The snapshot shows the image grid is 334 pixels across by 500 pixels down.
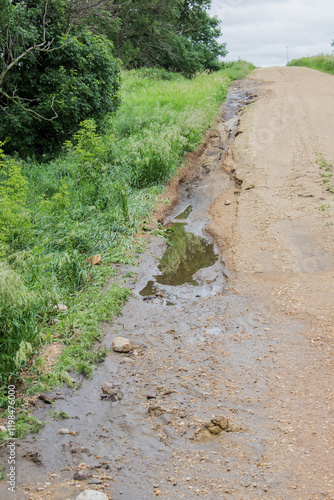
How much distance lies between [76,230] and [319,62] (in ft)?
81.6

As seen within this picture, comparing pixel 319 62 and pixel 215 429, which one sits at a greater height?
pixel 319 62

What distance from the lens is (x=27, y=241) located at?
6242 mm

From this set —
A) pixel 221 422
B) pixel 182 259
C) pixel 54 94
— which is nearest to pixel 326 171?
pixel 182 259

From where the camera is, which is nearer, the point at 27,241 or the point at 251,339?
the point at 251,339

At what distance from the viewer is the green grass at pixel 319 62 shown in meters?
24.9

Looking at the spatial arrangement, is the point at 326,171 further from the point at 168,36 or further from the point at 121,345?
the point at 168,36

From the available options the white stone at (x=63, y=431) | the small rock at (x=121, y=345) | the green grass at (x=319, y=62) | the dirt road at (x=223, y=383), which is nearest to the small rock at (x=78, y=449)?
the dirt road at (x=223, y=383)

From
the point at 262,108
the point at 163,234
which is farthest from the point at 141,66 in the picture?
the point at 163,234

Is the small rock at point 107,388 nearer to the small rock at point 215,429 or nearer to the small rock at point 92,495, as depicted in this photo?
the small rock at point 215,429

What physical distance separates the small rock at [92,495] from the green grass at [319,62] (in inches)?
1008

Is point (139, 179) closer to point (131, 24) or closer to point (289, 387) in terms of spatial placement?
point (289, 387)

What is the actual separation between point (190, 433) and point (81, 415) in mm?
940

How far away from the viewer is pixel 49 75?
10.3 m

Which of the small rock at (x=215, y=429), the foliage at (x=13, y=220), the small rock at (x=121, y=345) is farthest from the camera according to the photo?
the foliage at (x=13, y=220)
